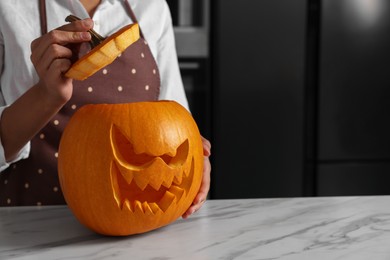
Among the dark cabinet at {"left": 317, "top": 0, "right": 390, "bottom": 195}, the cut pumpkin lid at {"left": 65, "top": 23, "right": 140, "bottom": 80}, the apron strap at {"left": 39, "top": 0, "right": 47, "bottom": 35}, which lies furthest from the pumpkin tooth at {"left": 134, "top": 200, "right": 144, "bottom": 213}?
the dark cabinet at {"left": 317, "top": 0, "right": 390, "bottom": 195}

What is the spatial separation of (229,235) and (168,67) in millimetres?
604

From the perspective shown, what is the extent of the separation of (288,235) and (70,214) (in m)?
0.30

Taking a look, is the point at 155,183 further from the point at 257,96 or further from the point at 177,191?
the point at 257,96

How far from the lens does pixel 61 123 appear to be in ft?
3.38

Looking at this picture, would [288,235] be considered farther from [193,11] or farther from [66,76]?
[193,11]

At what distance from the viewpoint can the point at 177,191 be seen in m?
0.68

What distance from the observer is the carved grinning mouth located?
650mm

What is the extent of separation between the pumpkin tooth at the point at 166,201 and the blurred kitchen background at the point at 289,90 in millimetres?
1184

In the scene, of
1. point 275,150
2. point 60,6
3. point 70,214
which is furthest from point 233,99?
point 70,214

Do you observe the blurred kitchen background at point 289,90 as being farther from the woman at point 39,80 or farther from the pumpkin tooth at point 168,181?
the pumpkin tooth at point 168,181

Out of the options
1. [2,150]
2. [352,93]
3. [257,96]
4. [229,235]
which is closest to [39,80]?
[2,150]

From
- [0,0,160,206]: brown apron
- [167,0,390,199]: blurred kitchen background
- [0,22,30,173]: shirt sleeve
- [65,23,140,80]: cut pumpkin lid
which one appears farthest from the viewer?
[167,0,390,199]: blurred kitchen background

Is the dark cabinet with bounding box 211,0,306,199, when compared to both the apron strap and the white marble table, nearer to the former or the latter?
the apron strap

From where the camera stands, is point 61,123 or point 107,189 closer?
point 107,189
